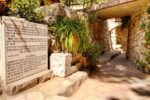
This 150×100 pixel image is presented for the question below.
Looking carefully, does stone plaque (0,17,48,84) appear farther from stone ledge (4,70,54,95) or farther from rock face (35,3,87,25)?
rock face (35,3,87,25)

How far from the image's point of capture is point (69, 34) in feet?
17.4

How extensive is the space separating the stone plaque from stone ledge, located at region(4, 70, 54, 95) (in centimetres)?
11

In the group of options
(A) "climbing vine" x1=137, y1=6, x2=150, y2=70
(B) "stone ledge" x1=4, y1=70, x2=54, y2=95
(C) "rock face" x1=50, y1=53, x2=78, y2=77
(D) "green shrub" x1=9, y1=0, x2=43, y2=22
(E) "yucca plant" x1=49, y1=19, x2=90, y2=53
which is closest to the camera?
(B) "stone ledge" x1=4, y1=70, x2=54, y2=95

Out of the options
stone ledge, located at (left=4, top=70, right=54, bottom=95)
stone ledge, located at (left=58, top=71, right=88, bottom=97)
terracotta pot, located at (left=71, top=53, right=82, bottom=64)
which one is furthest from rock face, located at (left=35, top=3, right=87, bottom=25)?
stone ledge, located at (left=58, top=71, right=88, bottom=97)

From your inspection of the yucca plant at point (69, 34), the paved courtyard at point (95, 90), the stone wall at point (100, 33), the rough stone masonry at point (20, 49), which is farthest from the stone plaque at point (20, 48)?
the stone wall at point (100, 33)

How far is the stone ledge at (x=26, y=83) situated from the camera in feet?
10.4

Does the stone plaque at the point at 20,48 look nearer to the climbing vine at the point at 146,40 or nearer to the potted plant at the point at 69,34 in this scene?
the potted plant at the point at 69,34

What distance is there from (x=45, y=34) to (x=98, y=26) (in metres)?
6.62

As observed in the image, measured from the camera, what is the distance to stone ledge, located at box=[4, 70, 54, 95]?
10.4 ft

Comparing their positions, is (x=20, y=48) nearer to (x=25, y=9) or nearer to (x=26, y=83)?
(x=26, y=83)

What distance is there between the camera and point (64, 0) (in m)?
7.87

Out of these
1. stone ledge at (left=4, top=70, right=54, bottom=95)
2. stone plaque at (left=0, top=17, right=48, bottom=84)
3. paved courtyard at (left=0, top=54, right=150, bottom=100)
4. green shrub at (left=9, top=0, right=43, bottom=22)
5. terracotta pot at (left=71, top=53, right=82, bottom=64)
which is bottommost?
paved courtyard at (left=0, top=54, right=150, bottom=100)

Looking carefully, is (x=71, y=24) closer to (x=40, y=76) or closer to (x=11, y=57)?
(x=40, y=76)

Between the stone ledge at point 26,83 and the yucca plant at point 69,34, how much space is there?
3.65ft
